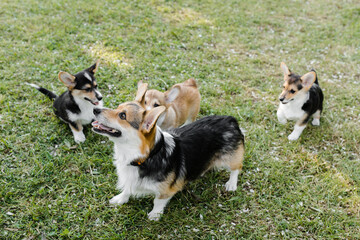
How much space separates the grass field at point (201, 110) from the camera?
3539 millimetres

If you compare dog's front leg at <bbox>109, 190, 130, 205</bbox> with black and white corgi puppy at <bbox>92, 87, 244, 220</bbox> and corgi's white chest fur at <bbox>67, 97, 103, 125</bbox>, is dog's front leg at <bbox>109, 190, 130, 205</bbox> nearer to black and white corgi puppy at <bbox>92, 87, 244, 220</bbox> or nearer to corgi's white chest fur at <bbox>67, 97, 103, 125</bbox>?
black and white corgi puppy at <bbox>92, 87, 244, 220</bbox>

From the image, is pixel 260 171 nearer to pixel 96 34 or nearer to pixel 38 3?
pixel 96 34

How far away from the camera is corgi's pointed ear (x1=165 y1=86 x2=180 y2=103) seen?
14.5 ft

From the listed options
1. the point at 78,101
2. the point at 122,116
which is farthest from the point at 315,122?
the point at 78,101

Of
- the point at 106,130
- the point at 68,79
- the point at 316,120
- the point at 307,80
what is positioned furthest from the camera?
the point at 316,120

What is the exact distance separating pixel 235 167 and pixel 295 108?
1782 mm

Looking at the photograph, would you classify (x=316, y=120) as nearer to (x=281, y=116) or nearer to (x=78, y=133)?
(x=281, y=116)

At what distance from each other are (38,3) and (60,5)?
61 centimetres

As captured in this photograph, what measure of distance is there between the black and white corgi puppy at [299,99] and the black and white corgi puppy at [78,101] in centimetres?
311

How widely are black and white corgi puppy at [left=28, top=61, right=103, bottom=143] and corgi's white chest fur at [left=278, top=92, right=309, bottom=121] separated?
3.20 meters

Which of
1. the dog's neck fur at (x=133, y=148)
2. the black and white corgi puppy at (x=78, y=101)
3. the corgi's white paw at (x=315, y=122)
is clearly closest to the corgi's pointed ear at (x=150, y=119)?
the dog's neck fur at (x=133, y=148)

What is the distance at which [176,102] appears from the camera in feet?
15.0

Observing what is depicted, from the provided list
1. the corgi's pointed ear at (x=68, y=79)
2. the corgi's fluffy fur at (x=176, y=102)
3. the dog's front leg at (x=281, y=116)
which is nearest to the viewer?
the corgi's pointed ear at (x=68, y=79)

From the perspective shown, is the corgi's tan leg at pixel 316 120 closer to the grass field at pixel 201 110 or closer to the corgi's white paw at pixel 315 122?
the corgi's white paw at pixel 315 122
